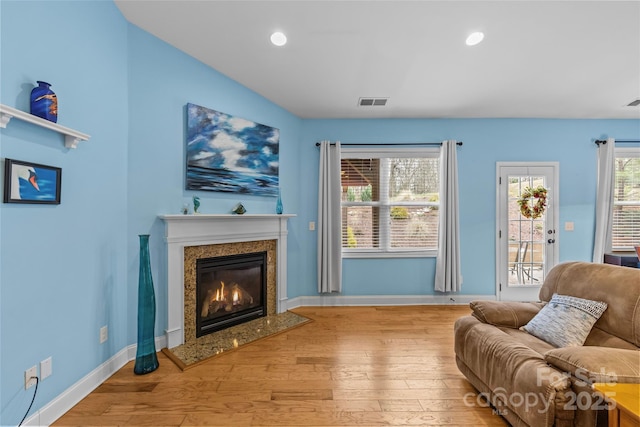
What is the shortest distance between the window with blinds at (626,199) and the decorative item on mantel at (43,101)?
6407 mm

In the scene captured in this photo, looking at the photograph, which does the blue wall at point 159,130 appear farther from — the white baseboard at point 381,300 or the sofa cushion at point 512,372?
the sofa cushion at point 512,372

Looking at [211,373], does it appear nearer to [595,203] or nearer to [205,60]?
[205,60]

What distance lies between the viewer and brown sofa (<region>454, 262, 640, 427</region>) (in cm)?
128

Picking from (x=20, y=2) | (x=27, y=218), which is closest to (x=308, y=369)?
(x=27, y=218)

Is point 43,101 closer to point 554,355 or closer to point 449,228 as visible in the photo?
point 554,355

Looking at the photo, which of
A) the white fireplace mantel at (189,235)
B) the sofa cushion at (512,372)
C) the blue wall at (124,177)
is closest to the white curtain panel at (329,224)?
the blue wall at (124,177)

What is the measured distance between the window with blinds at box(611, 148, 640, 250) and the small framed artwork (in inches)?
253

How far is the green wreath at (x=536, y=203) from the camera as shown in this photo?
3.79 metres

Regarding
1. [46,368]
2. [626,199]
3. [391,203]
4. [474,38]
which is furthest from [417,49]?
[626,199]

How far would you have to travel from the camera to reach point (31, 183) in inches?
63.0

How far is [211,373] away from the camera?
227 cm

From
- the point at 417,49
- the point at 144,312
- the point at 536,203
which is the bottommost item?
the point at 144,312

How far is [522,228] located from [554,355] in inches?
128

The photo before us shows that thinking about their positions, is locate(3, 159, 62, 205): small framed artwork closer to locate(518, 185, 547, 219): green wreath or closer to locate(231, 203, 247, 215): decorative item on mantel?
locate(231, 203, 247, 215): decorative item on mantel
